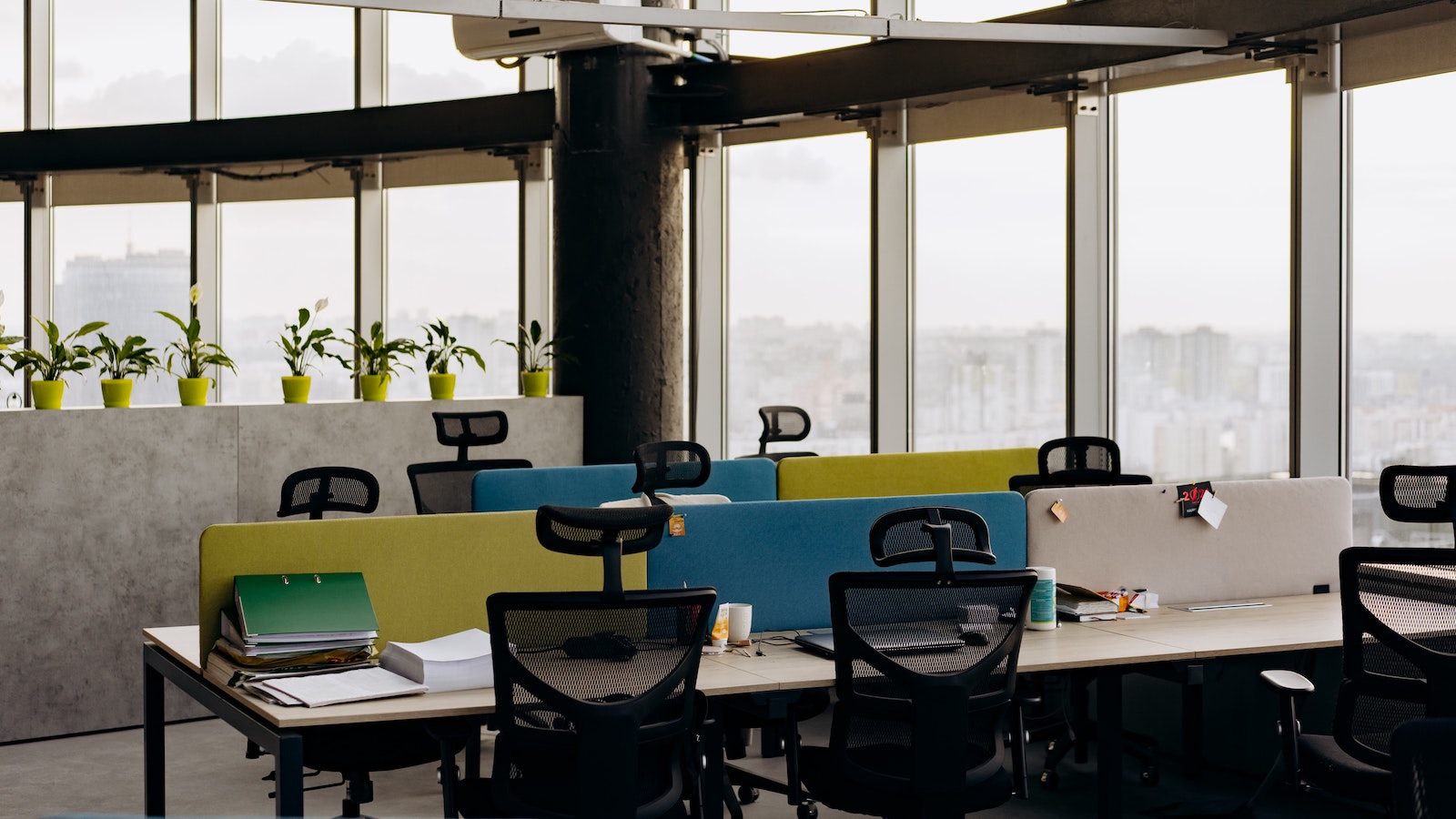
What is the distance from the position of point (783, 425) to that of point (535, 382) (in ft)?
4.75

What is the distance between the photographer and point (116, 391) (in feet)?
18.1

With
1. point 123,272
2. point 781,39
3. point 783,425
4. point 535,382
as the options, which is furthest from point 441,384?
point 123,272

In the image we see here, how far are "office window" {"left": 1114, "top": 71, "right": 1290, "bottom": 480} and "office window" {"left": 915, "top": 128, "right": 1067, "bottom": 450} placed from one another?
0.38 metres

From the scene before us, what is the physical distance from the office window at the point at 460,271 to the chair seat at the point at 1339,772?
6.67m

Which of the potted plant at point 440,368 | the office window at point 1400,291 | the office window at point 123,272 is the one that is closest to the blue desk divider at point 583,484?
the potted plant at point 440,368

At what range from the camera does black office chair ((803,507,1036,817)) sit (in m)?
2.98

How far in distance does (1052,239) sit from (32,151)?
6.79 m

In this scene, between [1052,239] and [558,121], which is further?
[558,121]

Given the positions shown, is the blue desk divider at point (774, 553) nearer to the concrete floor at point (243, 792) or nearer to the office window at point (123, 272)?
the concrete floor at point (243, 792)

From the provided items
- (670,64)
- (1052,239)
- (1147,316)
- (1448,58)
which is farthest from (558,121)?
(1448,58)

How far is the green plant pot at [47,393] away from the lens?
538cm

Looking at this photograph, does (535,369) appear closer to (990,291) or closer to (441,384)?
(441,384)

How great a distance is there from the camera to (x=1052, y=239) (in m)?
7.19

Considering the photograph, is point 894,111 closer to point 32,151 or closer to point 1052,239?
point 1052,239
